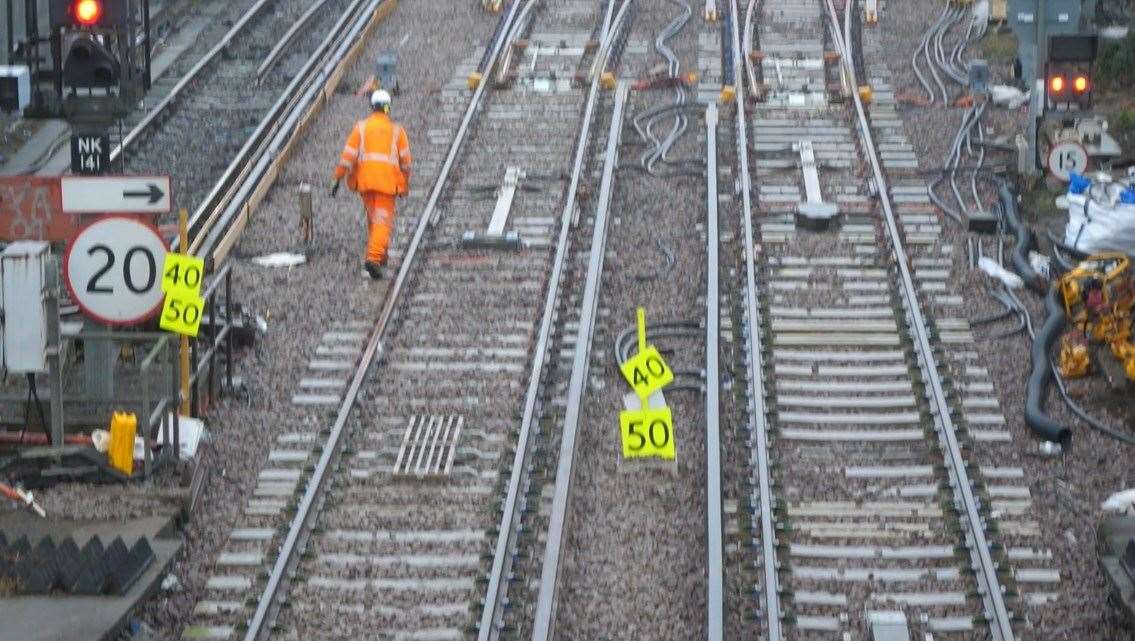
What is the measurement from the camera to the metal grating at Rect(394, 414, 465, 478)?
42.9 ft

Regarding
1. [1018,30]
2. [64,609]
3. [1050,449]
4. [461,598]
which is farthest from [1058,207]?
[64,609]

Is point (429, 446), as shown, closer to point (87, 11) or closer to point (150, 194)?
point (150, 194)

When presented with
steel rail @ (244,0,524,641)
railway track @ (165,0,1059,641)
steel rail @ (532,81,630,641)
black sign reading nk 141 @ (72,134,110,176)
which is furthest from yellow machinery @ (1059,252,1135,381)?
black sign reading nk 141 @ (72,134,110,176)

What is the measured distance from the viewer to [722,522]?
1209cm

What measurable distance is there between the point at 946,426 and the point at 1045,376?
1456 mm

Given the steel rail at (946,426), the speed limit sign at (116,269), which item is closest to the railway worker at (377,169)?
the steel rail at (946,426)

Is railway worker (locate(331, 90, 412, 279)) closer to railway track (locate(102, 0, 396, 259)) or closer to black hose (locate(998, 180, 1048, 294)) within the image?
railway track (locate(102, 0, 396, 259))

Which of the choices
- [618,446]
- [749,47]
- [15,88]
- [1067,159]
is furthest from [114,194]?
[749,47]

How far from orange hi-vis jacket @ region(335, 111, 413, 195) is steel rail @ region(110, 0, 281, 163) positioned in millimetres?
3445

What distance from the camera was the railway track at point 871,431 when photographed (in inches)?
448

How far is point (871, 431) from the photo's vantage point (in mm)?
13656

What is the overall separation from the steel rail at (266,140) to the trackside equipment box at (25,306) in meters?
5.07

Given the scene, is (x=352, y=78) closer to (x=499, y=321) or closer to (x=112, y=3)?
(x=499, y=321)

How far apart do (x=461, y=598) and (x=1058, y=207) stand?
9.40 m
